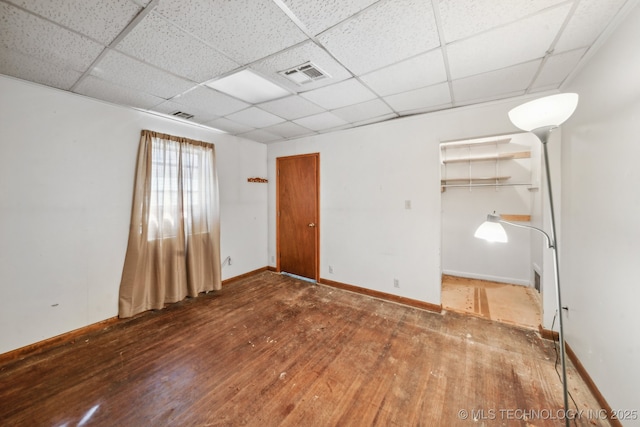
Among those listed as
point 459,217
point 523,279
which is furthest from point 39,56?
Answer: point 523,279

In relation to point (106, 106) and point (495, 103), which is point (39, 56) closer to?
point (106, 106)

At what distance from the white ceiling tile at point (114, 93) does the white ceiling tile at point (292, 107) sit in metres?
1.23

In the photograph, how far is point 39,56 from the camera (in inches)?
70.7

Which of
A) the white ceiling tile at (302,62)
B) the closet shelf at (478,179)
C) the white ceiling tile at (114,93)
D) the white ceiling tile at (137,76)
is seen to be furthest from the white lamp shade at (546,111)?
the white ceiling tile at (114,93)

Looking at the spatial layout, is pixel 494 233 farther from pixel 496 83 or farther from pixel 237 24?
pixel 237 24

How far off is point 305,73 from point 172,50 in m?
1.03

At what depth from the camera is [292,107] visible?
284cm

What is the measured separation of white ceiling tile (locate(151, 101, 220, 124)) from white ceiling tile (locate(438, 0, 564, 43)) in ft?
8.69

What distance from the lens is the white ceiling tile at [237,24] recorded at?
1.34 meters

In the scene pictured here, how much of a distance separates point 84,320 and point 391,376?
3283mm

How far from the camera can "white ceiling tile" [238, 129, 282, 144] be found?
3.88m

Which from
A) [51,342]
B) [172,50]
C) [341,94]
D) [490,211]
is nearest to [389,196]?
[341,94]

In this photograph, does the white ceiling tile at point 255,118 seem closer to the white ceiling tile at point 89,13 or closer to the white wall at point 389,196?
the white wall at point 389,196

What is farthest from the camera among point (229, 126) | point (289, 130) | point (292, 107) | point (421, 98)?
point (289, 130)
